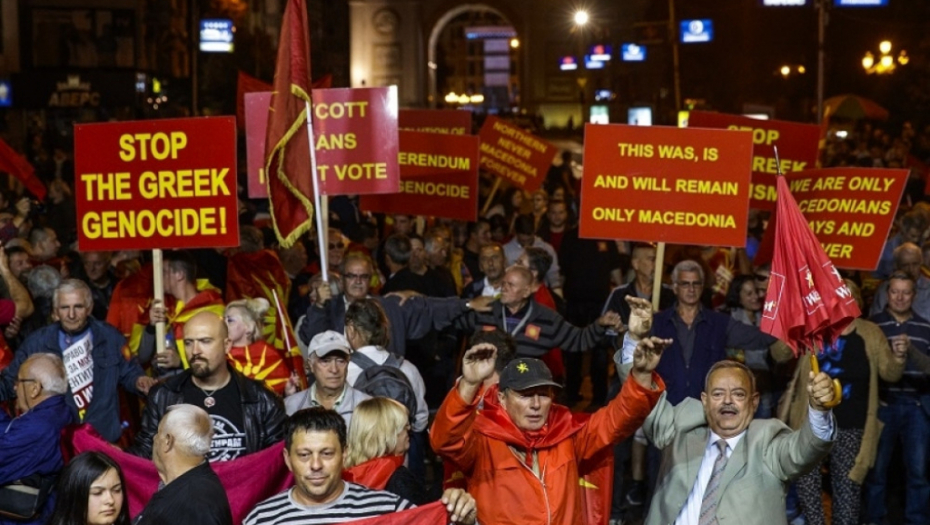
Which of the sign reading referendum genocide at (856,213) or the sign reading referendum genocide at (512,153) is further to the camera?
the sign reading referendum genocide at (512,153)

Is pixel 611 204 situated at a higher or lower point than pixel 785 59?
lower

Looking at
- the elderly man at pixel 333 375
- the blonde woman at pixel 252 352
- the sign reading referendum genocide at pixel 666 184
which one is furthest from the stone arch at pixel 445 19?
the elderly man at pixel 333 375

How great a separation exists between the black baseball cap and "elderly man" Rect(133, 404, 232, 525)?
124 cm

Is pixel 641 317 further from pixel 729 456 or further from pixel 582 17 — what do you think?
pixel 582 17

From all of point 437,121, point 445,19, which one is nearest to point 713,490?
point 437,121

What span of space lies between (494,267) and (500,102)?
125903 mm

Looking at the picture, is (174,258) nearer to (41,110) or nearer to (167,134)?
(167,134)

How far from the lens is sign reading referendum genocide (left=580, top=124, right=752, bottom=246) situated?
9.64 m

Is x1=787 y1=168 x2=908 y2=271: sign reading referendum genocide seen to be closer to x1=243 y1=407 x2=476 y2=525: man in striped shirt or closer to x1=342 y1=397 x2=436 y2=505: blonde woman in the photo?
x1=342 y1=397 x2=436 y2=505: blonde woman

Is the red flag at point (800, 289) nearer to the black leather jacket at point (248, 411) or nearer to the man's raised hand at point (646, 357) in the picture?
the man's raised hand at point (646, 357)

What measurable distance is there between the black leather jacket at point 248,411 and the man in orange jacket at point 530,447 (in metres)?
1.32

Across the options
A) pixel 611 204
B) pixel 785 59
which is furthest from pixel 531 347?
pixel 785 59

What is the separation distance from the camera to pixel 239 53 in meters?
49.9

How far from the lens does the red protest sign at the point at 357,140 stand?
1085cm
